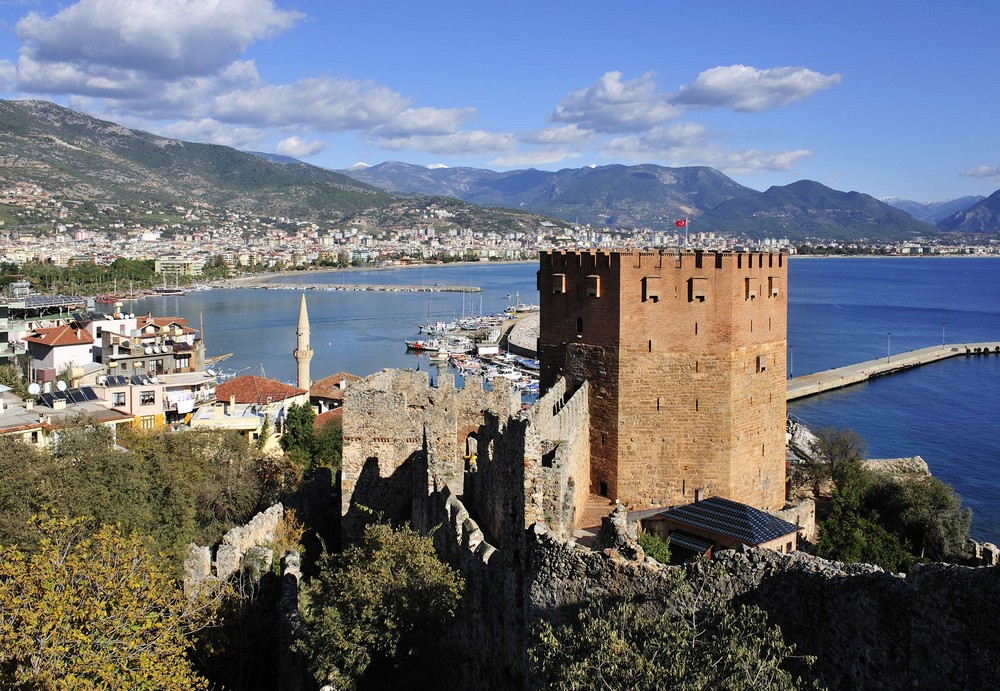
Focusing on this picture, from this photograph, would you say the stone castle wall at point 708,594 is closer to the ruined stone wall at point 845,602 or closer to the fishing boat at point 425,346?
the ruined stone wall at point 845,602

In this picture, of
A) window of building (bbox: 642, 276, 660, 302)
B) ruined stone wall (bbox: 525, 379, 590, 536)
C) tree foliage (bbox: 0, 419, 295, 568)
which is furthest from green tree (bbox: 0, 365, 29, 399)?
window of building (bbox: 642, 276, 660, 302)

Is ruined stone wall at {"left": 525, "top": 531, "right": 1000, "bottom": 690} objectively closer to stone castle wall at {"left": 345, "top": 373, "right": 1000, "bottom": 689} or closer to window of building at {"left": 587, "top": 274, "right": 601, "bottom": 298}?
stone castle wall at {"left": 345, "top": 373, "right": 1000, "bottom": 689}

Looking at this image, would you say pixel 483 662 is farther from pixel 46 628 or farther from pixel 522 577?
pixel 46 628

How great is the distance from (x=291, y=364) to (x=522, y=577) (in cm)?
6153

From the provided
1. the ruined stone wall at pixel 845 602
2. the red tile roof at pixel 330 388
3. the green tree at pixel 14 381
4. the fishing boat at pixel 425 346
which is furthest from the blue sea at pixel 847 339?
the ruined stone wall at pixel 845 602

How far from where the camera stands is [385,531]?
1002cm

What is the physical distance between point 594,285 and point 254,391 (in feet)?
92.3

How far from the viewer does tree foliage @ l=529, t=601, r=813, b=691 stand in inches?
191

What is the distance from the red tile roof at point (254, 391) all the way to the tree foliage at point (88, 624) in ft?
92.3

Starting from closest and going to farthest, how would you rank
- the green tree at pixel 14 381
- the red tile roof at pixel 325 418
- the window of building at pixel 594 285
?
the window of building at pixel 594 285
the red tile roof at pixel 325 418
the green tree at pixel 14 381

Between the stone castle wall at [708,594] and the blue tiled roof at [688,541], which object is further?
the blue tiled roof at [688,541]

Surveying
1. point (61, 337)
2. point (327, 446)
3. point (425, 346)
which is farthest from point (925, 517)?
point (425, 346)

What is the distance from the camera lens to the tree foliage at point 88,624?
7.82 m

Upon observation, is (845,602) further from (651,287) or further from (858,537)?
(858,537)
